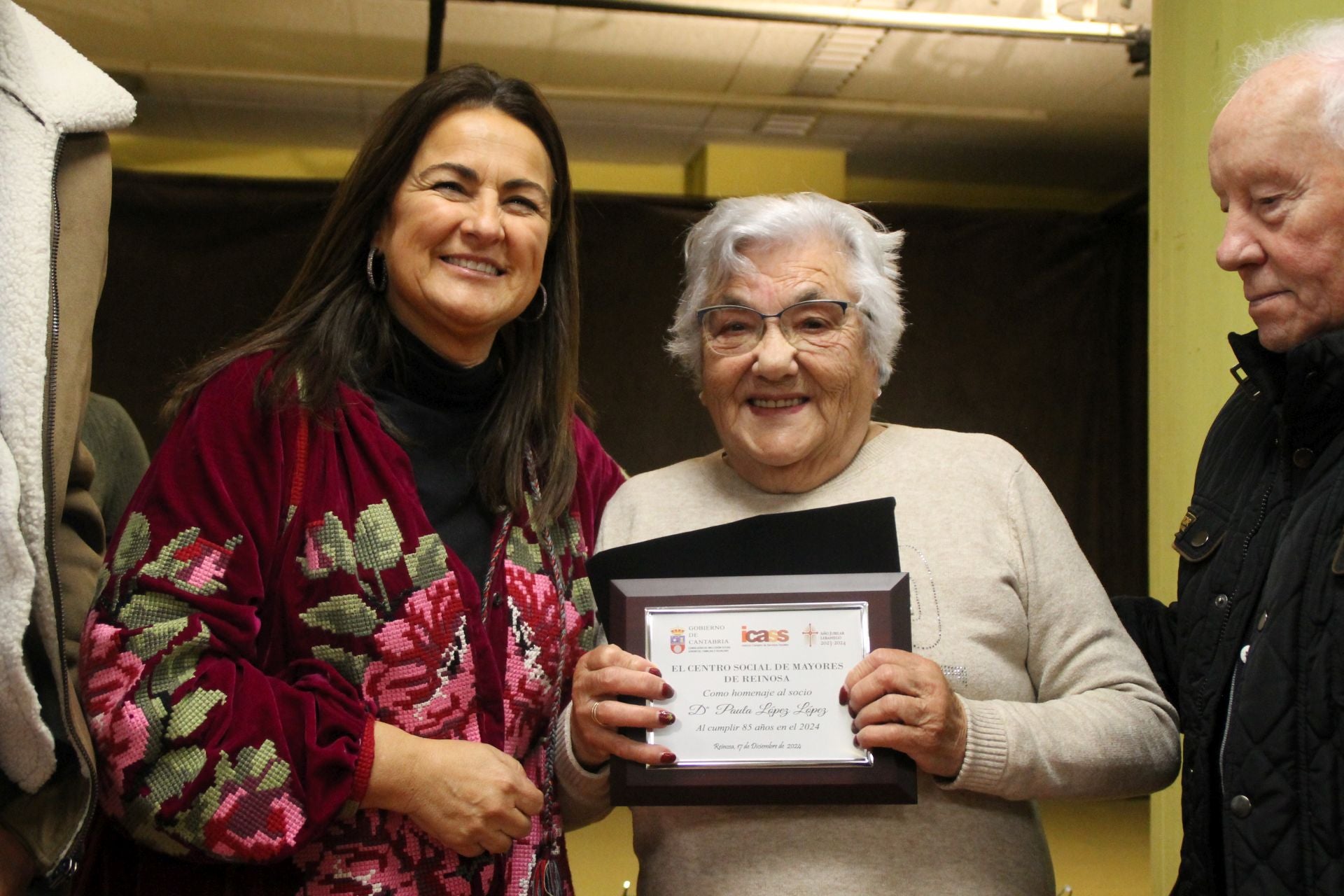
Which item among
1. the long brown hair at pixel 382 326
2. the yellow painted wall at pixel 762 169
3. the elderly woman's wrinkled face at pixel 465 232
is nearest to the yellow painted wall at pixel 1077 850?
the long brown hair at pixel 382 326

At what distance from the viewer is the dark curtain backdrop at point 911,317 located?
5.75m

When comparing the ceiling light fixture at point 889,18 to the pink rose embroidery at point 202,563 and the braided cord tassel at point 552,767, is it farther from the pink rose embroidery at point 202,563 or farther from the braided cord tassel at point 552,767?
the pink rose embroidery at point 202,563

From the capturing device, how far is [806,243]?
1828mm

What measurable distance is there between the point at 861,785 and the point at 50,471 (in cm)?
100

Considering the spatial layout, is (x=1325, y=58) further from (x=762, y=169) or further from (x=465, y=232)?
(x=762, y=169)

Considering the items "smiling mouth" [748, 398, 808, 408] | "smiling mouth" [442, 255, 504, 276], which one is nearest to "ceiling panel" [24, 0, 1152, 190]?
"smiling mouth" [442, 255, 504, 276]

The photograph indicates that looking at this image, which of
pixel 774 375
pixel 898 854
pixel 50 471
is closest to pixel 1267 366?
pixel 774 375

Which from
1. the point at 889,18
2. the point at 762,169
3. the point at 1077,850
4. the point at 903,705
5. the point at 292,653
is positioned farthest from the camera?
the point at 762,169

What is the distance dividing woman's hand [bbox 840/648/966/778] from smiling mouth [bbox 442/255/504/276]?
2.70ft

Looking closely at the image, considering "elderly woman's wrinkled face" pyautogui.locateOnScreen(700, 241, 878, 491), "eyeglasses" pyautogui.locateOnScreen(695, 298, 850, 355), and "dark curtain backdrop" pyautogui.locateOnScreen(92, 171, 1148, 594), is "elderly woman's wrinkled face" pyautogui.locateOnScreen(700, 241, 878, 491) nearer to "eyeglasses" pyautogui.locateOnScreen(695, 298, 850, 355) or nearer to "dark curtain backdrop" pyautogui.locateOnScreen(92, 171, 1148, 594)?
"eyeglasses" pyautogui.locateOnScreen(695, 298, 850, 355)

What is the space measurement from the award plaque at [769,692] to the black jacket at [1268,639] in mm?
376

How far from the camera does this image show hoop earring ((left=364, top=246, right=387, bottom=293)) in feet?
6.04

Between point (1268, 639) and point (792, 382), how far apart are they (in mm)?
743

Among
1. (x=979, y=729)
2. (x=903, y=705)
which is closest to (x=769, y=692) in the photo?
(x=903, y=705)
